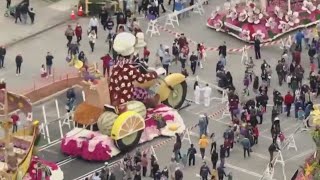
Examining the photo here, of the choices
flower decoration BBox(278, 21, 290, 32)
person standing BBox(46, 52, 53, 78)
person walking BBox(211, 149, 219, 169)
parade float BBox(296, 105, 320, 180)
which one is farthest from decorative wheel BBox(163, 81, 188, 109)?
parade float BBox(296, 105, 320, 180)

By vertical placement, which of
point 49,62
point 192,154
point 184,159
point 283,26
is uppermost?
point 283,26

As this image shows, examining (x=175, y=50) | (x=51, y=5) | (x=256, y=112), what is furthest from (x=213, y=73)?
(x=51, y=5)

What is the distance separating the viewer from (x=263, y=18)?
5853cm

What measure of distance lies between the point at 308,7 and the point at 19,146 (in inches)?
874

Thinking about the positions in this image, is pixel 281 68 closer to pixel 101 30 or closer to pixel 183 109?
pixel 183 109

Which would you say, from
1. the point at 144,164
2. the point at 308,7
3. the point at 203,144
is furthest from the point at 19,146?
the point at 308,7

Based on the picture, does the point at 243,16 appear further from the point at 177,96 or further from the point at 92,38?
the point at 177,96

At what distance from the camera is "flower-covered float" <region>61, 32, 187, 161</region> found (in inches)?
1827

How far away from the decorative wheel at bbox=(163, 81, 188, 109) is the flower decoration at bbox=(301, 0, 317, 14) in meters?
12.0

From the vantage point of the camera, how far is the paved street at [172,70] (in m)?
46.6

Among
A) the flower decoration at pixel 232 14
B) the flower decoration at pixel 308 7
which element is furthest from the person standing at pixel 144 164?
the flower decoration at pixel 308 7

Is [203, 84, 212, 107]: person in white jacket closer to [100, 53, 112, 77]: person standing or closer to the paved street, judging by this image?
the paved street

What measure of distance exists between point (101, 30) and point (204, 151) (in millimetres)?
15067

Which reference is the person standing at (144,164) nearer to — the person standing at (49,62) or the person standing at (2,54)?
the person standing at (49,62)
